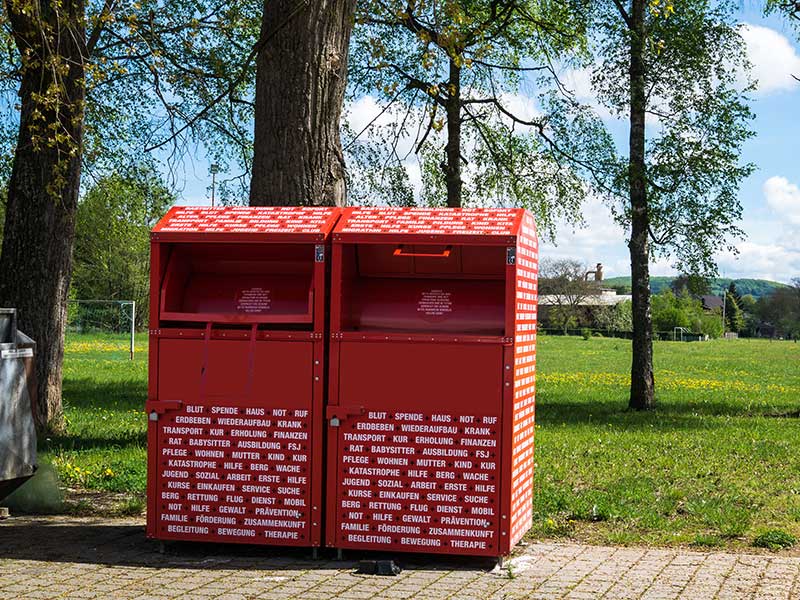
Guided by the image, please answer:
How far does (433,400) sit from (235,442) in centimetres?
125

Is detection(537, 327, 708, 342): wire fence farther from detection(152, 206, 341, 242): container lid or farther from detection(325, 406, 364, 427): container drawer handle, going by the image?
detection(325, 406, 364, 427): container drawer handle

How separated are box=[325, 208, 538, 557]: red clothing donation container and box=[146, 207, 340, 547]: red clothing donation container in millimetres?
153

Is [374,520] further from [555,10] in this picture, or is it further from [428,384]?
[555,10]

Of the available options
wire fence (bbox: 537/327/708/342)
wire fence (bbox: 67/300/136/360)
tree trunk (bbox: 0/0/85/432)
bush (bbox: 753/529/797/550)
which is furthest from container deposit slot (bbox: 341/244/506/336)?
wire fence (bbox: 537/327/708/342)

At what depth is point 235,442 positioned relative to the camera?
6.72 m

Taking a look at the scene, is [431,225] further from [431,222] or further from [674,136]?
[674,136]

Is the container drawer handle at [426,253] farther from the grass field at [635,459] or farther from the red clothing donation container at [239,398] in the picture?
the grass field at [635,459]

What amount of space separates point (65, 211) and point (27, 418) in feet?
22.0

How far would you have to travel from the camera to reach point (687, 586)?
6.01 metres

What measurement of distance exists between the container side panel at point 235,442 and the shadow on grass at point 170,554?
0.14 m

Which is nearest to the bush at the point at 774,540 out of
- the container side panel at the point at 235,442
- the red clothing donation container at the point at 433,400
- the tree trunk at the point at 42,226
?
the red clothing donation container at the point at 433,400

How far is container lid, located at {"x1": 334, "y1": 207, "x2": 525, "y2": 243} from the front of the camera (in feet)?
21.0

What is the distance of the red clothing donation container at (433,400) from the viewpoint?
6.41m

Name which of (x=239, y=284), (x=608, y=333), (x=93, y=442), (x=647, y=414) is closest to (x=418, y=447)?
(x=239, y=284)
